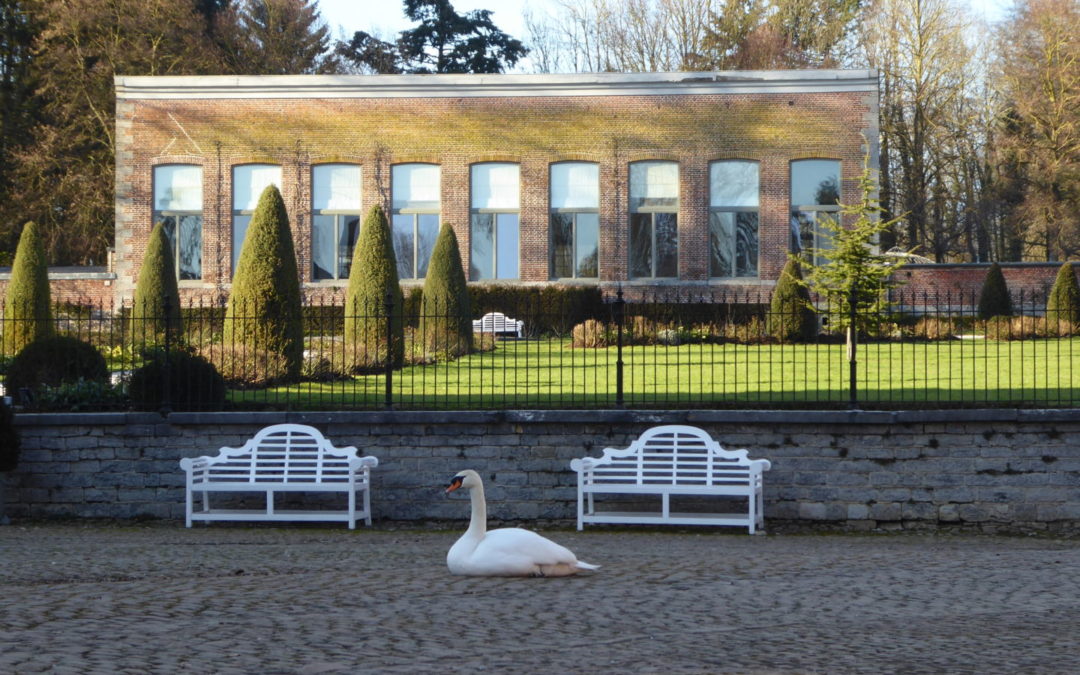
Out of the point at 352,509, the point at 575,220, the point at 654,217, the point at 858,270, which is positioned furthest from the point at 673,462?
the point at 575,220

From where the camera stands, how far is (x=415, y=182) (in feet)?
108

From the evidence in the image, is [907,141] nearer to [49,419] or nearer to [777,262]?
[777,262]

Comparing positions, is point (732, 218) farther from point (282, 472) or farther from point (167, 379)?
point (167, 379)

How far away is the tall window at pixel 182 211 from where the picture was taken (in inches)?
1307

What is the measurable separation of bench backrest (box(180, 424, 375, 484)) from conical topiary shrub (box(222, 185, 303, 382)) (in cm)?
380

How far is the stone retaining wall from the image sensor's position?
1123cm

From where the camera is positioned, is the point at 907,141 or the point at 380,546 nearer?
the point at 380,546

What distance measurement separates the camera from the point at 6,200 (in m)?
39.8

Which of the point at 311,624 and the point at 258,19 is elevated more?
the point at 258,19

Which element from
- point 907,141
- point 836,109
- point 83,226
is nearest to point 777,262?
point 836,109

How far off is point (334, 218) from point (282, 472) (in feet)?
71.8

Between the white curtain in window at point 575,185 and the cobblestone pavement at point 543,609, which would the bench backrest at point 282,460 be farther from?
the white curtain in window at point 575,185

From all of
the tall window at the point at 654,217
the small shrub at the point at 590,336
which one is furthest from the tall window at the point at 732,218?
the small shrub at the point at 590,336

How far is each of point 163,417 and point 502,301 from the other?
1991 centimetres
